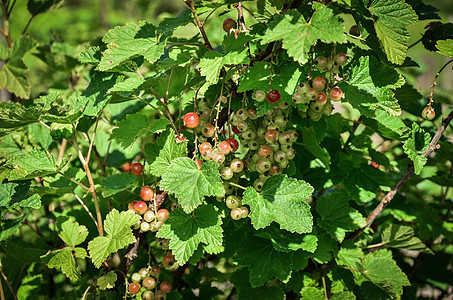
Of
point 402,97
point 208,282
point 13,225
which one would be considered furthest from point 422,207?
point 13,225

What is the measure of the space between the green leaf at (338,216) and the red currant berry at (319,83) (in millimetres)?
389

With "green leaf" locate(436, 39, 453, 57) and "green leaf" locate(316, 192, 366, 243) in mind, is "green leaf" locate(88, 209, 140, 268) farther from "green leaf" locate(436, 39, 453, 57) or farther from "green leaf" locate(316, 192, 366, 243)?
"green leaf" locate(436, 39, 453, 57)

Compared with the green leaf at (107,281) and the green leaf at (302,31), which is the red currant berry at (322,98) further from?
the green leaf at (107,281)

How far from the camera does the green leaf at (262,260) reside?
0.96 metres

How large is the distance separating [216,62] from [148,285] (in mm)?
572

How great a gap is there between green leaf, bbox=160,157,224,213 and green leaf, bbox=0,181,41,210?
1.18ft

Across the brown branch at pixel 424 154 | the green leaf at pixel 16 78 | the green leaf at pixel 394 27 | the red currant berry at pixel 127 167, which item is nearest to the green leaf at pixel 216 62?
the green leaf at pixel 394 27

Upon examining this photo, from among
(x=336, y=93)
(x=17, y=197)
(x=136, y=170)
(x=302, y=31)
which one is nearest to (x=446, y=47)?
(x=336, y=93)

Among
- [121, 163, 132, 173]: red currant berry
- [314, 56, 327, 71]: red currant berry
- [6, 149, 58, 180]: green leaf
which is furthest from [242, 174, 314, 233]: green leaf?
[121, 163, 132, 173]: red currant berry

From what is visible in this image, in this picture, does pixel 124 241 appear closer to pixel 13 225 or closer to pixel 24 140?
pixel 13 225

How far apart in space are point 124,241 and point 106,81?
0.41 meters

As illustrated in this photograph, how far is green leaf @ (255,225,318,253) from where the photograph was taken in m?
0.95

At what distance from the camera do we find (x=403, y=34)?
0.81 metres

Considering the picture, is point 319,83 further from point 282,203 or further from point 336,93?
point 282,203
